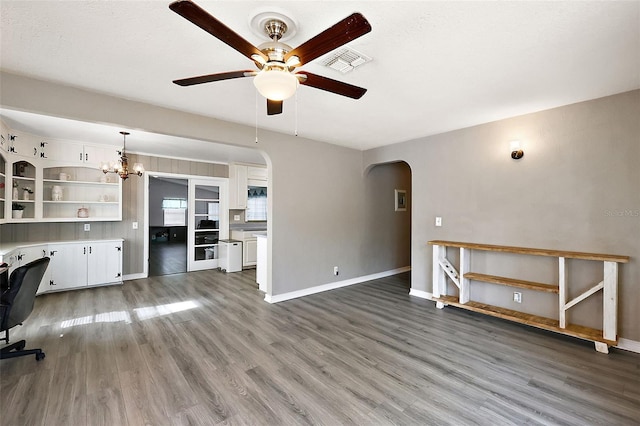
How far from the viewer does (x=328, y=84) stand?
193 cm

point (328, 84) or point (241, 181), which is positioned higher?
point (328, 84)

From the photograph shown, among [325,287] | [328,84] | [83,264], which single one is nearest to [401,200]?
[325,287]

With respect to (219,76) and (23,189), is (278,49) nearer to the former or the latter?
(219,76)

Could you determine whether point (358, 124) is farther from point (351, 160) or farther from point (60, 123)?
point (60, 123)

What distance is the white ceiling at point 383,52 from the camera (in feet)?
5.61

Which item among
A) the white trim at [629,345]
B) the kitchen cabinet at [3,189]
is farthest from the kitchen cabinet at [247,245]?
the white trim at [629,345]

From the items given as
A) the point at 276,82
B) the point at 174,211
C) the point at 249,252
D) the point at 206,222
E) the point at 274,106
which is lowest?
the point at 249,252

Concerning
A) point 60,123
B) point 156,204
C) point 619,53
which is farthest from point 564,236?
point 156,204

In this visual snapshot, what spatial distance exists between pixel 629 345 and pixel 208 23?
14.8ft

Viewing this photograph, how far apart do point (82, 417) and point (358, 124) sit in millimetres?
3935

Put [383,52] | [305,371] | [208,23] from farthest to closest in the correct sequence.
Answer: [305,371], [383,52], [208,23]

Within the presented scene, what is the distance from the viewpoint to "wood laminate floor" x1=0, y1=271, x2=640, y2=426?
193cm

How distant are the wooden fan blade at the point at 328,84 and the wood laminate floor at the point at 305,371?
2.25 metres

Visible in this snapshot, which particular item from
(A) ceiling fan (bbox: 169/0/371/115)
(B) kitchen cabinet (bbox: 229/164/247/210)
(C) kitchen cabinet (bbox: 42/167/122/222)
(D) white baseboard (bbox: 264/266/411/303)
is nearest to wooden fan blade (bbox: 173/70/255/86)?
(A) ceiling fan (bbox: 169/0/371/115)
